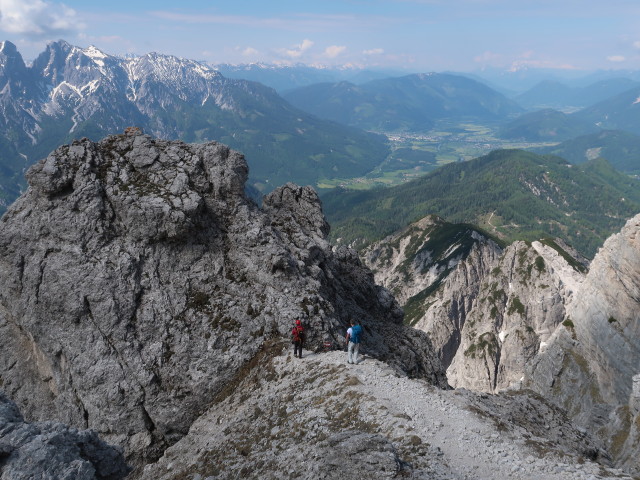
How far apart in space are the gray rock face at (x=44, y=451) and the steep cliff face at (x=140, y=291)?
294 inches

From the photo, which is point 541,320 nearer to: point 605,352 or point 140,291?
point 605,352

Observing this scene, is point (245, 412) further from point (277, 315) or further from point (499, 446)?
point (499, 446)

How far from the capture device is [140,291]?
29562 millimetres

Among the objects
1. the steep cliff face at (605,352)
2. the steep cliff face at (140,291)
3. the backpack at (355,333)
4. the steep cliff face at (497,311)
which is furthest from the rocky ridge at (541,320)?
the steep cliff face at (140,291)

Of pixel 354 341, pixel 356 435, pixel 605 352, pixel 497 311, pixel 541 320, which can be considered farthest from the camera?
pixel 497 311

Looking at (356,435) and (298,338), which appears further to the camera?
(298,338)

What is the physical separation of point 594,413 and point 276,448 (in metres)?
57.8

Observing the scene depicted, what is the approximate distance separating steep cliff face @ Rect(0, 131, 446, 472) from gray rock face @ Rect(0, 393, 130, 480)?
7461mm

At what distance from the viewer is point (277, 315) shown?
29.9m

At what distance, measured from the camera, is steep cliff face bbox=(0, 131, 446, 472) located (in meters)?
27.2

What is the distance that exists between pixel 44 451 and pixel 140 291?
44.9 ft

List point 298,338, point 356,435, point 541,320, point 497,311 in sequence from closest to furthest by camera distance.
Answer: point 356,435
point 298,338
point 541,320
point 497,311

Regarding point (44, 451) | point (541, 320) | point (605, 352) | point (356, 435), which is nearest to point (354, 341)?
point (356, 435)

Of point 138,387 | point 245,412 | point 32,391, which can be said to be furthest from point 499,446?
point 32,391
